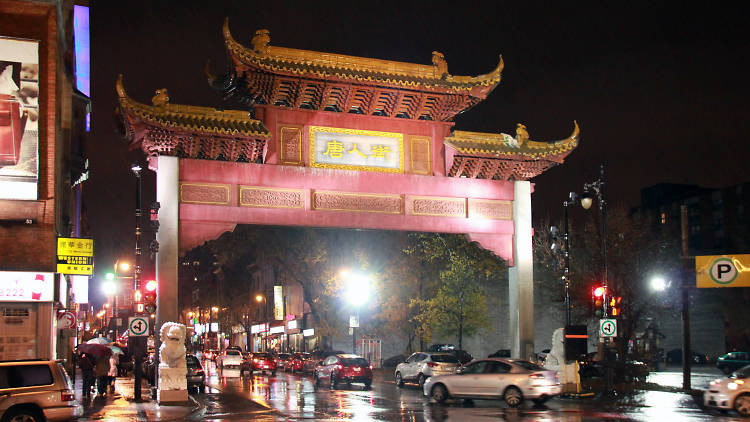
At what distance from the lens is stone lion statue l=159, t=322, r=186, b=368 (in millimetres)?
23094

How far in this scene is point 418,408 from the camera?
22375 millimetres

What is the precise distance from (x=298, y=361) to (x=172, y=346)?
31.0 metres

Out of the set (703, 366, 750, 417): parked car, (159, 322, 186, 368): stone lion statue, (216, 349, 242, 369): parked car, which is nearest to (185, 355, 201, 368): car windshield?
(159, 322, 186, 368): stone lion statue

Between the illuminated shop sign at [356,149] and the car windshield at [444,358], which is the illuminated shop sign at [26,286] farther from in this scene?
the car windshield at [444,358]

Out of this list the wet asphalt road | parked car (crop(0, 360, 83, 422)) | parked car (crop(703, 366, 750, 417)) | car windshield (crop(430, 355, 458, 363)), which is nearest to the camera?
parked car (crop(0, 360, 83, 422))

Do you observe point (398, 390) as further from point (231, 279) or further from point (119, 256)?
point (231, 279)

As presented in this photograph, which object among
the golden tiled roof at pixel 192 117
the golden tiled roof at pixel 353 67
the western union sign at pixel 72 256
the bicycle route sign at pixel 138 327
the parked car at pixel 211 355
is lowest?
the parked car at pixel 211 355

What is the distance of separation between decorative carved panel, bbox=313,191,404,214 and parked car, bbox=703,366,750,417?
36.4 feet

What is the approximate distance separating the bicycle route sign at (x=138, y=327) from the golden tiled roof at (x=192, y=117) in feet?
19.5

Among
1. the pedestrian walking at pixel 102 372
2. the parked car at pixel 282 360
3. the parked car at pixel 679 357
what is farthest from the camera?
the parked car at pixel 679 357

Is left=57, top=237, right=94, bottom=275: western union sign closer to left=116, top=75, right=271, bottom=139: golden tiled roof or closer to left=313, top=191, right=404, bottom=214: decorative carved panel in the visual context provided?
left=116, top=75, right=271, bottom=139: golden tiled roof

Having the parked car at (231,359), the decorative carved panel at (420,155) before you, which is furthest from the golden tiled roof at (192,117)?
the parked car at (231,359)

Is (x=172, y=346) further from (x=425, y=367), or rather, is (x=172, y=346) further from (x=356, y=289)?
(x=356, y=289)

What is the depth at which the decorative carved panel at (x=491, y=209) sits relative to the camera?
27438 mm
